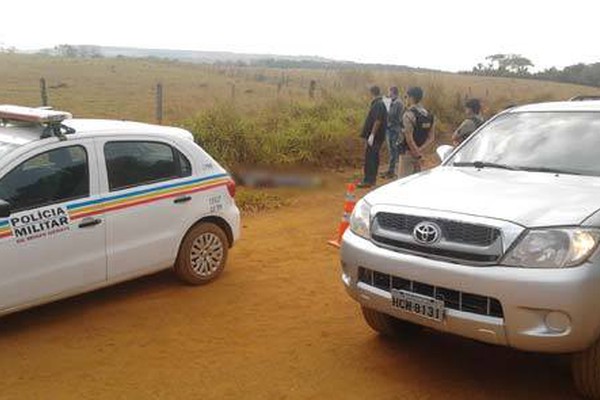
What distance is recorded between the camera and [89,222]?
17.0 ft

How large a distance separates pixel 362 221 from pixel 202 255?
2.34 meters

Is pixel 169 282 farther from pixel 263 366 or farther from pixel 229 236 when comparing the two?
pixel 263 366

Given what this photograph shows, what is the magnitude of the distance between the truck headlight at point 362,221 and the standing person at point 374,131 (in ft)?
24.8

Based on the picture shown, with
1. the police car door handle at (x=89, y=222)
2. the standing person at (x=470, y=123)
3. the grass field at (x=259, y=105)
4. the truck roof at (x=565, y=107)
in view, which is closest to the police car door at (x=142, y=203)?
the police car door handle at (x=89, y=222)

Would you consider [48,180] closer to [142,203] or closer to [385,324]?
[142,203]

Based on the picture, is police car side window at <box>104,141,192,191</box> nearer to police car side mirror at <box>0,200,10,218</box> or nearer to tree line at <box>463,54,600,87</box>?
police car side mirror at <box>0,200,10,218</box>

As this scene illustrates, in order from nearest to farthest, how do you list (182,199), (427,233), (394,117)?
(427,233), (182,199), (394,117)

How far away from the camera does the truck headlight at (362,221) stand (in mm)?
4320

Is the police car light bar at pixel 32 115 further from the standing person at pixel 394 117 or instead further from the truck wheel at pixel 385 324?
the standing person at pixel 394 117

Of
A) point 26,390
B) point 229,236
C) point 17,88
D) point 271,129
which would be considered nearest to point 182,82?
point 17,88

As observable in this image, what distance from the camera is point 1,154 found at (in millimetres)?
4840

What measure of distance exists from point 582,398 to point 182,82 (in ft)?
119

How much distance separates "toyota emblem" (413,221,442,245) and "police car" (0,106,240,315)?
8.74ft

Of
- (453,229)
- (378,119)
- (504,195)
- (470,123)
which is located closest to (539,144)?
(504,195)
